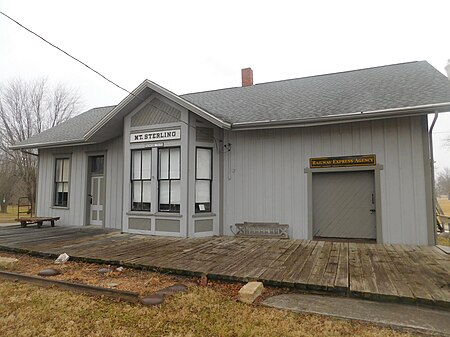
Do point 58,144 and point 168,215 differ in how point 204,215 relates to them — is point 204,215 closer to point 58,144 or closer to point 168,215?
point 168,215

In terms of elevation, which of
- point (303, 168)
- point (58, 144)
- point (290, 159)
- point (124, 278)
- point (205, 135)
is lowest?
point (124, 278)

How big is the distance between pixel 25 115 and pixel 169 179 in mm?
29208

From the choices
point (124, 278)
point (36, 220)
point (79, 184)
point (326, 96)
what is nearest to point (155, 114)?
point (79, 184)

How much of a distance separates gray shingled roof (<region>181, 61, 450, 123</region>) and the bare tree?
23585 millimetres

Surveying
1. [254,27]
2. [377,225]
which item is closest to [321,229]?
[377,225]

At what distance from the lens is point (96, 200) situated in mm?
11719

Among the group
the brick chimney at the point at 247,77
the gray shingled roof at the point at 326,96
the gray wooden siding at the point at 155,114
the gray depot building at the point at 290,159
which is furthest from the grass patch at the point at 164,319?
the brick chimney at the point at 247,77

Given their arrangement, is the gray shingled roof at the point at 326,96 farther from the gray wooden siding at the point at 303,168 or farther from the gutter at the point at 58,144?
the gray wooden siding at the point at 303,168

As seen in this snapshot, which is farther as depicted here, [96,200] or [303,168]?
[96,200]

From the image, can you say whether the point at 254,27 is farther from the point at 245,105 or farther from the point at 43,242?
the point at 43,242

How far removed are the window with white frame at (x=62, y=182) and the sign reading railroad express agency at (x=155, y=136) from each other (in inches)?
178

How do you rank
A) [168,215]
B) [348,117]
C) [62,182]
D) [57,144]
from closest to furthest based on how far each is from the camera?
[348,117]
[168,215]
[57,144]
[62,182]

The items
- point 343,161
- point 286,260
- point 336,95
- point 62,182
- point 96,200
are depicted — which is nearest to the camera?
point 286,260

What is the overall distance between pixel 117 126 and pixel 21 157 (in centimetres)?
2365
